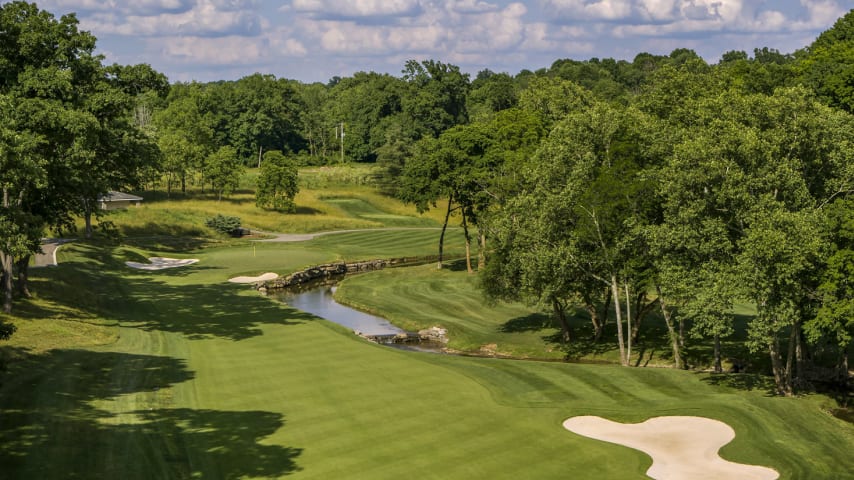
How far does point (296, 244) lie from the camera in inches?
4070

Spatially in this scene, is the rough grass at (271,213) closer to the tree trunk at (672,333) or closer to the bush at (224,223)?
the bush at (224,223)

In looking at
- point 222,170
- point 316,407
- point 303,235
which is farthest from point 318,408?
point 222,170

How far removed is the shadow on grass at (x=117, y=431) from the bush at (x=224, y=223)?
7308cm

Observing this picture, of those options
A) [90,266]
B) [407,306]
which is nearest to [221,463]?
[407,306]

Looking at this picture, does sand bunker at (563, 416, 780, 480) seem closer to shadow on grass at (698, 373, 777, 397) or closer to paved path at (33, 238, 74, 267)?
shadow on grass at (698, 373, 777, 397)

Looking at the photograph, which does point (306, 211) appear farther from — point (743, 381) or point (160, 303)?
point (743, 381)

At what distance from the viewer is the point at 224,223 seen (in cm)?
10975

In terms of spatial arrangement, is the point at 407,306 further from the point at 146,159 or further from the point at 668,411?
the point at 668,411

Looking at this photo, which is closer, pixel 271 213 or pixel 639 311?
pixel 639 311

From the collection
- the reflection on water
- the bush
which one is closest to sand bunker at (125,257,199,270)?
the reflection on water

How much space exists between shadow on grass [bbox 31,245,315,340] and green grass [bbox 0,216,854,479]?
0.47 meters

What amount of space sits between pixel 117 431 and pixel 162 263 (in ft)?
189

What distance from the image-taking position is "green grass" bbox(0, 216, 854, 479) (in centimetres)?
2662

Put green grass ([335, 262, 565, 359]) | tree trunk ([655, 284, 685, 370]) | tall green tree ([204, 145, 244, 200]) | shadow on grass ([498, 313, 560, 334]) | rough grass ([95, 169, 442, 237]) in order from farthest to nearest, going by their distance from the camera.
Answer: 1. tall green tree ([204, 145, 244, 200])
2. rough grass ([95, 169, 442, 237])
3. shadow on grass ([498, 313, 560, 334])
4. green grass ([335, 262, 565, 359])
5. tree trunk ([655, 284, 685, 370])
